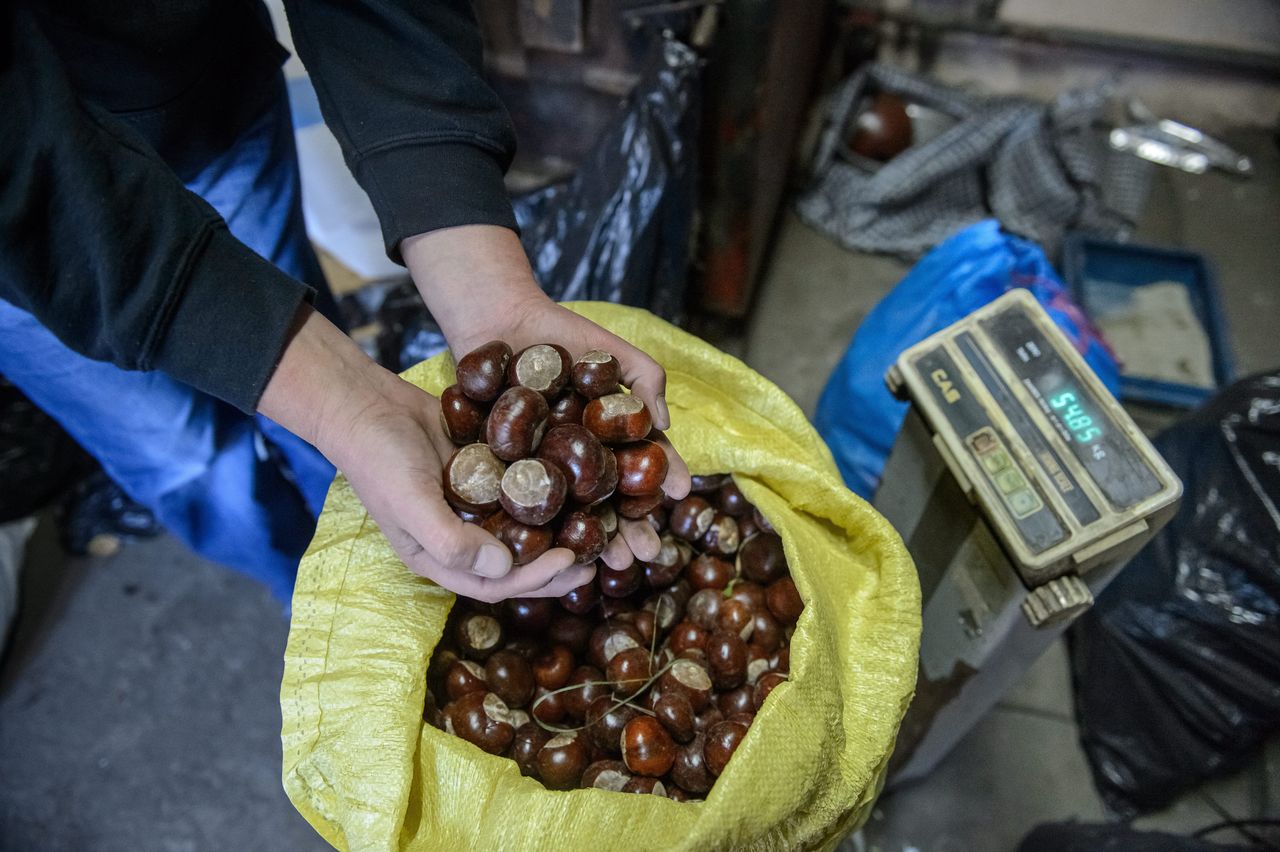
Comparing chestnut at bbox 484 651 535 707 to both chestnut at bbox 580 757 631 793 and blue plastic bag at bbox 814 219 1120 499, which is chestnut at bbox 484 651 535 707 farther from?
blue plastic bag at bbox 814 219 1120 499

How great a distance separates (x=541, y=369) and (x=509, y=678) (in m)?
0.41

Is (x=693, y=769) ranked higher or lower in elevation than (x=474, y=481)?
lower

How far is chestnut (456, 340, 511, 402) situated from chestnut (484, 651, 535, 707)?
13.9 inches

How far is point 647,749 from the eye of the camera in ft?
3.08

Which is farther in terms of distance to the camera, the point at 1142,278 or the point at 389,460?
the point at 1142,278

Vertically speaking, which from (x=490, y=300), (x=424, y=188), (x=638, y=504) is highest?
(x=424, y=188)

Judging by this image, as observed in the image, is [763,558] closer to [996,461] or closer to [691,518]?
[691,518]

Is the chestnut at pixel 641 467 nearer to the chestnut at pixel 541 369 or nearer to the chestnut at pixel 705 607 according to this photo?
the chestnut at pixel 541 369

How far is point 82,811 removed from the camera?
1.69 m

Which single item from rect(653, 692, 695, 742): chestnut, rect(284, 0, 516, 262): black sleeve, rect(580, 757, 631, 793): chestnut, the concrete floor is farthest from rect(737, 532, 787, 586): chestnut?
the concrete floor

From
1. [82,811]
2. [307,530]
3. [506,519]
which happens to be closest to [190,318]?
[506,519]

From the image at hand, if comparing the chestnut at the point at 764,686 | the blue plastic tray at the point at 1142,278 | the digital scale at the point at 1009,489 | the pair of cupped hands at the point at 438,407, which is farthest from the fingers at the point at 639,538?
the blue plastic tray at the point at 1142,278

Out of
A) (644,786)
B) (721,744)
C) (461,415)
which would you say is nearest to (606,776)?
(644,786)

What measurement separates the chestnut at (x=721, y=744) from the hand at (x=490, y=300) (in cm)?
22
